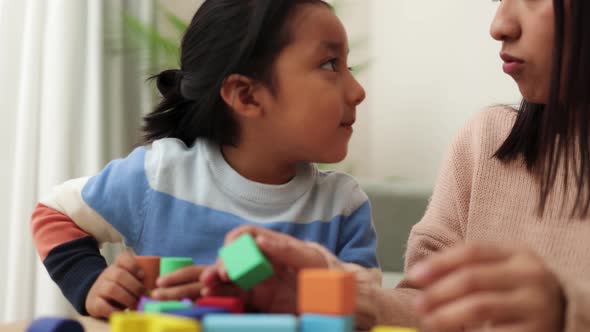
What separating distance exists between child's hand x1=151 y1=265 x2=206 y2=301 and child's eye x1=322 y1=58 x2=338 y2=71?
1.46ft

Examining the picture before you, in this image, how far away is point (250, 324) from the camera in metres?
0.59

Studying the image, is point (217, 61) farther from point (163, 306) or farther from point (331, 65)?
point (163, 306)

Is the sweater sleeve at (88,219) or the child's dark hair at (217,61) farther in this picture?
the child's dark hair at (217,61)

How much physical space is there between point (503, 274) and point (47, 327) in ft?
1.35

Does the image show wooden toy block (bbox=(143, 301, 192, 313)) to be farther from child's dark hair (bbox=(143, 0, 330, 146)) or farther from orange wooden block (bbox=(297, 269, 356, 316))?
child's dark hair (bbox=(143, 0, 330, 146))

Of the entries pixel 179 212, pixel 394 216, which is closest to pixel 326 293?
pixel 179 212

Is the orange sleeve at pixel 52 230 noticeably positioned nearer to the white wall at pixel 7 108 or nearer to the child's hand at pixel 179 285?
the child's hand at pixel 179 285

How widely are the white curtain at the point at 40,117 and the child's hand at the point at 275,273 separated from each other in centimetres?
145

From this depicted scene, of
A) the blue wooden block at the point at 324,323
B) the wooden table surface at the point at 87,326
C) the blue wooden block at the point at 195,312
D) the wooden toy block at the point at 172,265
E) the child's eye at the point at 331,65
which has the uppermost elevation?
the child's eye at the point at 331,65

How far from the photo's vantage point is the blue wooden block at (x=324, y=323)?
599mm

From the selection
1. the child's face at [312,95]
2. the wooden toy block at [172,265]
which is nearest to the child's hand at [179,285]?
the wooden toy block at [172,265]

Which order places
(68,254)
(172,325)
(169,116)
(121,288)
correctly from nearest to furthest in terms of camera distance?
1. (172,325)
2. (121,288)
3. (68,254)
4. (169,116)

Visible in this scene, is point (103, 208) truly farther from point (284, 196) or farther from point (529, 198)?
point (529, 198)

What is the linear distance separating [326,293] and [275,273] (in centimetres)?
22
